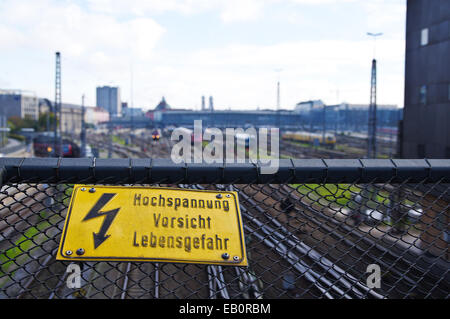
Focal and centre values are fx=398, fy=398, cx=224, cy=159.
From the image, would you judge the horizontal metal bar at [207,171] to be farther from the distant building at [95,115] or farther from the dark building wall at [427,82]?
the distant building at [95,115]

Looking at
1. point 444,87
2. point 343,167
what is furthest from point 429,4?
point 343,167

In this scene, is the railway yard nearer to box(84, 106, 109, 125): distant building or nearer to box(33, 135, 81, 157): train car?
box(33, 135, 81, 157): train car

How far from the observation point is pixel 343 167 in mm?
2256

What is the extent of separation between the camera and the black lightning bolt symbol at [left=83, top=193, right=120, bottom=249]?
74.7 inches

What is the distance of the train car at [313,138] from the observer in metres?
41.6

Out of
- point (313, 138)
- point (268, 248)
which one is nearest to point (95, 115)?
point (313, 138)

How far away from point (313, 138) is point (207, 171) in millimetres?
43276

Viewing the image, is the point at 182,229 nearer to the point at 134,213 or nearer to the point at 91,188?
the point at 134,213

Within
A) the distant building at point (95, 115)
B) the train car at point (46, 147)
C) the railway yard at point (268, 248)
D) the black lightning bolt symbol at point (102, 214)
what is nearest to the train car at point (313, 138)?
the train car at point (46, 147)

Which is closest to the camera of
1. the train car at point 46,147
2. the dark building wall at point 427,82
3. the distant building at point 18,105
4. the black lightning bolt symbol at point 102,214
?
the black lightning bolt symbol at point 102,214

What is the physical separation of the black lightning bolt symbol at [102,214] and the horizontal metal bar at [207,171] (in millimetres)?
130

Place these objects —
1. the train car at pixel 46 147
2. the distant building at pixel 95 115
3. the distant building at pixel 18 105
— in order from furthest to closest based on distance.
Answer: the distant building at pixel 95 115 < the distant building at pixel 18 105 < the train car at pixel 46 147

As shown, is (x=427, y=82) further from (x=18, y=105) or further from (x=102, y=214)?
(x=18, y=105)

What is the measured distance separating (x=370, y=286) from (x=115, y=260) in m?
1.52
